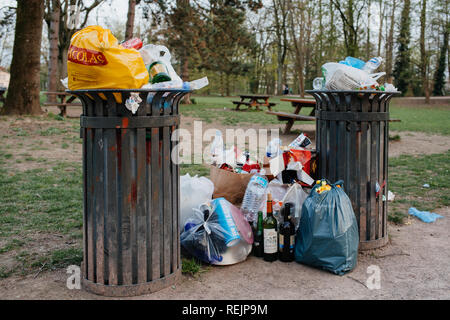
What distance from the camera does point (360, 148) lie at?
318cm

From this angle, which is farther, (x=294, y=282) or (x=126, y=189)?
(x=294, y=282)

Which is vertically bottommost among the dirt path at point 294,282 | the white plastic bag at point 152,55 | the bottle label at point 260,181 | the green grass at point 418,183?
the dirt path at point 294,282

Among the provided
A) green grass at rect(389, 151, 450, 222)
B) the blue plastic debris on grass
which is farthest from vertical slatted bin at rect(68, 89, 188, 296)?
the blue plastic debris on grass

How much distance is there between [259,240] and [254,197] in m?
0.38

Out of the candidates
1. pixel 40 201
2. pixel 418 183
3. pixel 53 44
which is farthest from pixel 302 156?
pixel 53 44

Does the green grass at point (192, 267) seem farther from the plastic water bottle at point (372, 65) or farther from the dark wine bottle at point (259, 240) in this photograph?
the plastic water bottle at point (372, 65)

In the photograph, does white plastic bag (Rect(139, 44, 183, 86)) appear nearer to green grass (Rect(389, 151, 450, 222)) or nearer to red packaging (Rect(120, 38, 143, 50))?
red packaging (Rect(120, 38, 143, 50))

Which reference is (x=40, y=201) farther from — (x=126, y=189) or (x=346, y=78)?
(x=346, y=78)

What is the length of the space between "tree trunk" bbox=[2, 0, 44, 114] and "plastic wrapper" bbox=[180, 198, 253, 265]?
9.09 meters

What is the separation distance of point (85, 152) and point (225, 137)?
7.50 m

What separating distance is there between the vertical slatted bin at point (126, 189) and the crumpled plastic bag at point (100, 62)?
0.05m

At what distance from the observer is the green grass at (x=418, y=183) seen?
4.57 m

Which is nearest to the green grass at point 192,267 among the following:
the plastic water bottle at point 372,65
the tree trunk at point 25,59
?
the plastic water bottle at point 372,65

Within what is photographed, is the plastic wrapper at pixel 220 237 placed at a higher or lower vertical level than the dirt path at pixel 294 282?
higher
